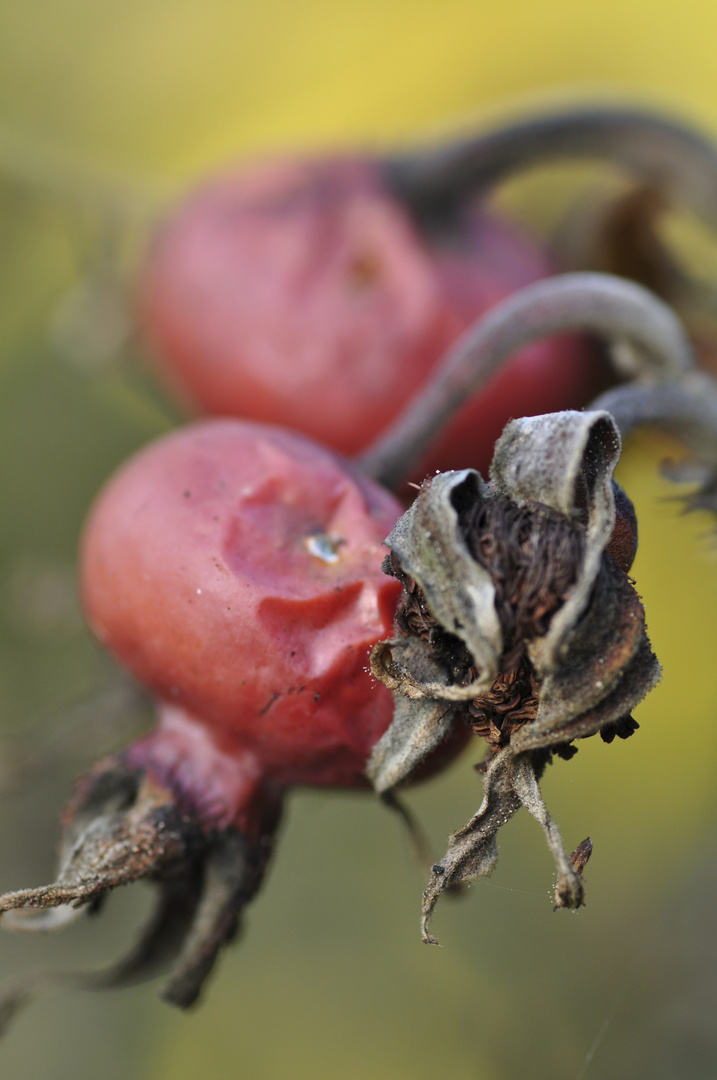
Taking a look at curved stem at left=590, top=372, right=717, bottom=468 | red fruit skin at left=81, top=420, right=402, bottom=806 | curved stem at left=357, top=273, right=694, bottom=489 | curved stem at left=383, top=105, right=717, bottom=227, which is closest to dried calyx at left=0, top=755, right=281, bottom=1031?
red fruit skin at left=81, top=420, right=402, bottom=806

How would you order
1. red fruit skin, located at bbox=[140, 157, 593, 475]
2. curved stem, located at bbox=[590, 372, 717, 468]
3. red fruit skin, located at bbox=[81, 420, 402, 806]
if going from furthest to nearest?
red fruit skin, located at bbox=[140, 157, 593, 475], curved stem, located at bbox=[590, 372, 717, 468], red fruit skin, located at bbox=[81, 420, 402, 806]

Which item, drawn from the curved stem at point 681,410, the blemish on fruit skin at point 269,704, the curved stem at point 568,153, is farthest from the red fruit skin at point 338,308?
the blemish on fruit skin at point 269,704

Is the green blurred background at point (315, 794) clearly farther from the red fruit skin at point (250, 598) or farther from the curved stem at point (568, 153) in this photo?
the curved stem at point (568, 153)

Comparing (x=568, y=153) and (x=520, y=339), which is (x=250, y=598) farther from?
(x=568, y=153)

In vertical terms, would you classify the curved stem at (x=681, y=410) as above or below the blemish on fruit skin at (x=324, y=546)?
below

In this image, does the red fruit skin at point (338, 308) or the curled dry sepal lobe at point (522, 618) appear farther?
the red fruit skin at point (338, 308)

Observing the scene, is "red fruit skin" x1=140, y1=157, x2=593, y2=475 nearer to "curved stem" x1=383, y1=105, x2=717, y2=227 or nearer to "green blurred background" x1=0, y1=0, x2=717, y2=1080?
"curved stem" x1=383, y1=105, x2=717, y2=227

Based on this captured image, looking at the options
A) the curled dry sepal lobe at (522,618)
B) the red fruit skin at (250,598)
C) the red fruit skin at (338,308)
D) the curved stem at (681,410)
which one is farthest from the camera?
the red fruit skin at (338,308)
